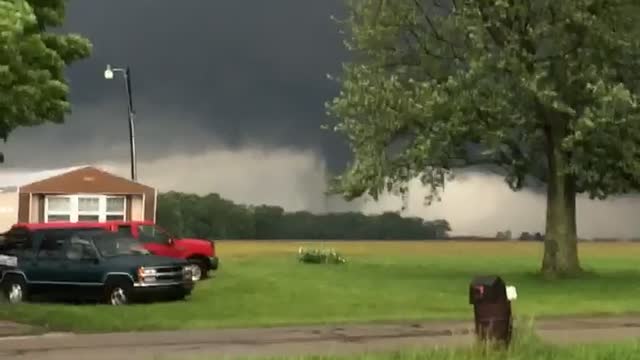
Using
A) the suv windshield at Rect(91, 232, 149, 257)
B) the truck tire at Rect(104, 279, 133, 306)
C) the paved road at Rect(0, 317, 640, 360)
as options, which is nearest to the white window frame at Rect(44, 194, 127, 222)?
the suv windshield at Rect(91, 232, 149, 257)

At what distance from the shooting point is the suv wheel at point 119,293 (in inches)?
990

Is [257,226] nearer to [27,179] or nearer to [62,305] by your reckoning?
[27,179]

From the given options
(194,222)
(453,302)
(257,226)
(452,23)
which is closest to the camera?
(453,302)

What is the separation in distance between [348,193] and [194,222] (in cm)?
6549

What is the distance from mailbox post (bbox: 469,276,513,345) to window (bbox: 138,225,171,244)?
20.8 meters

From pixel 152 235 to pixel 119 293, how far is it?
883cm

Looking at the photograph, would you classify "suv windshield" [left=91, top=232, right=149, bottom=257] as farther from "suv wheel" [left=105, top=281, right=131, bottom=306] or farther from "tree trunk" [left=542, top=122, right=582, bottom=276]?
"tree trunk" [left=542, top=122, right=582, bottom=276]

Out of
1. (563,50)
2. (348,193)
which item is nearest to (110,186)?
(348,193)

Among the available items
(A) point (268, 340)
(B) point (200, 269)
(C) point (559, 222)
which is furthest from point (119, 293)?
(C) point (559, 222)

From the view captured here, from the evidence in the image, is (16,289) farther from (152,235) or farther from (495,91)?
(495,91)

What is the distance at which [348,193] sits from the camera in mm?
39750

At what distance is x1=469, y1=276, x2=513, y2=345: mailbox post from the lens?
526 inches

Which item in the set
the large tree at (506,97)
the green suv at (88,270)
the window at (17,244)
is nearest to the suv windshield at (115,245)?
the green suv at (88,270)

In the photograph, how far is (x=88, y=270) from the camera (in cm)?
2547
